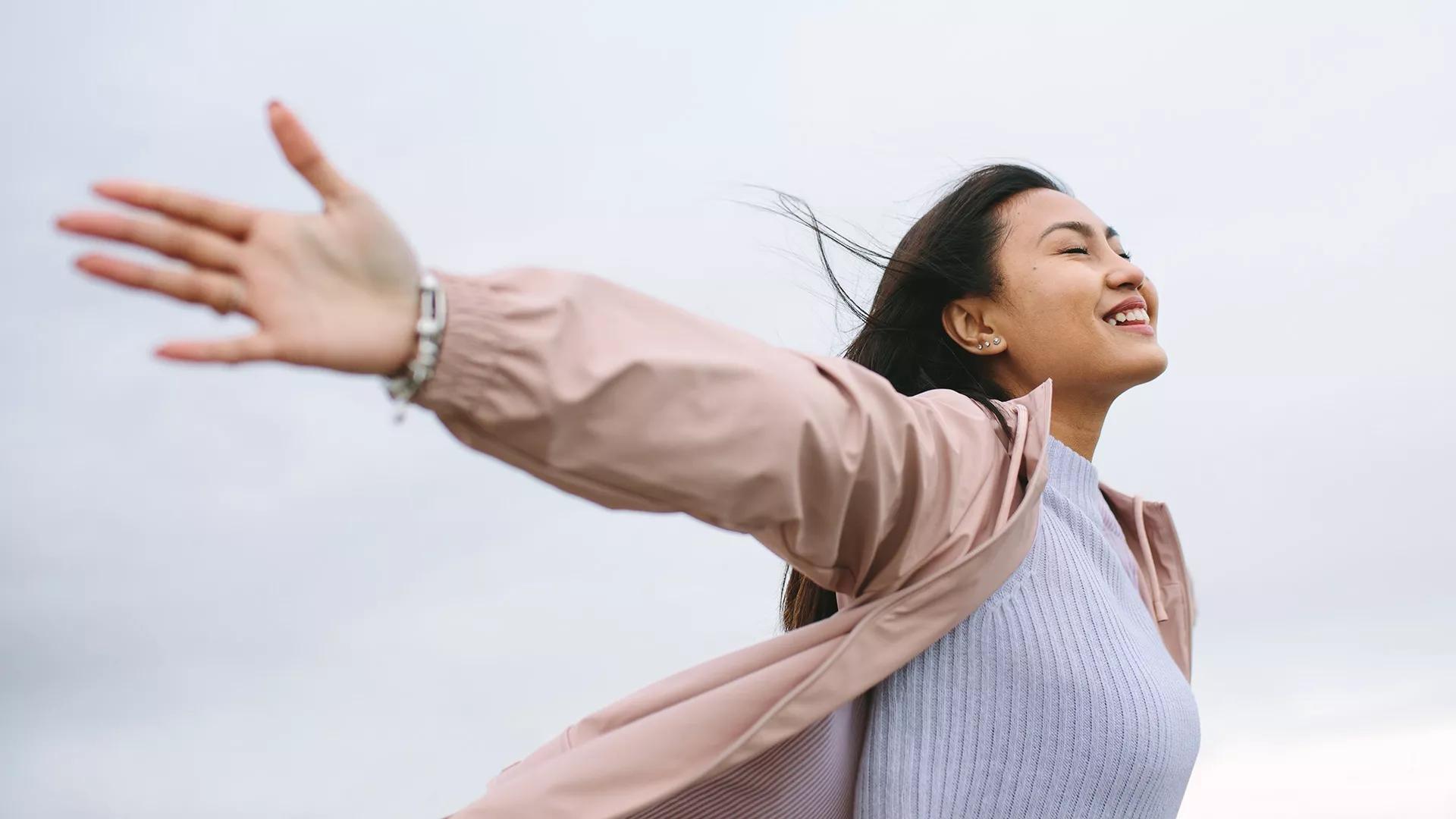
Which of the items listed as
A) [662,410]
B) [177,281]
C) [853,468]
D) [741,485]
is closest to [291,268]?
[177,281]

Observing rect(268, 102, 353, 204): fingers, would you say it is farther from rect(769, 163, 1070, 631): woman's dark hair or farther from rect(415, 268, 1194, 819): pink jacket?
rect(769, 163, 1070, 631): woman's dark hair

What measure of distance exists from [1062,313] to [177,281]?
2.09 m

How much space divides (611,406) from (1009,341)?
1697 mm

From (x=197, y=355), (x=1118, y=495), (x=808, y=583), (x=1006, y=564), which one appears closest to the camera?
(x=197, y=355)

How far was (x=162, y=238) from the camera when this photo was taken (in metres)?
1.52

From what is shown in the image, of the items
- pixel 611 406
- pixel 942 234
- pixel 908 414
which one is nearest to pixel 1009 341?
pixel 942 234

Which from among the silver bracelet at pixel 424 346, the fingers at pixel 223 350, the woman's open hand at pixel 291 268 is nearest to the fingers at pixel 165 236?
the woman's open hand at pixel 291 268

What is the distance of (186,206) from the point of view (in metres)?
1.53

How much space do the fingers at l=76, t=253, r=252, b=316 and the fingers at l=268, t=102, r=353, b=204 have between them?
0.48ft

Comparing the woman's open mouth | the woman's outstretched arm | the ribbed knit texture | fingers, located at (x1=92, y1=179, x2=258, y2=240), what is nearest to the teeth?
the woman's open mouth

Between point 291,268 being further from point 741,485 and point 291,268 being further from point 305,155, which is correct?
point 741,485

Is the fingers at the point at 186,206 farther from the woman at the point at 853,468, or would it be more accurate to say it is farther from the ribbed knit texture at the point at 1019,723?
the ribbed knit texture at the point at 1019,723

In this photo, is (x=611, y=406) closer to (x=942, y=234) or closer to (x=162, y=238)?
(x=162, y=238)

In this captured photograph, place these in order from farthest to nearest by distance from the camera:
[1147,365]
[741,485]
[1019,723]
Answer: [1147,365]
[1019,723]
[741,485]
